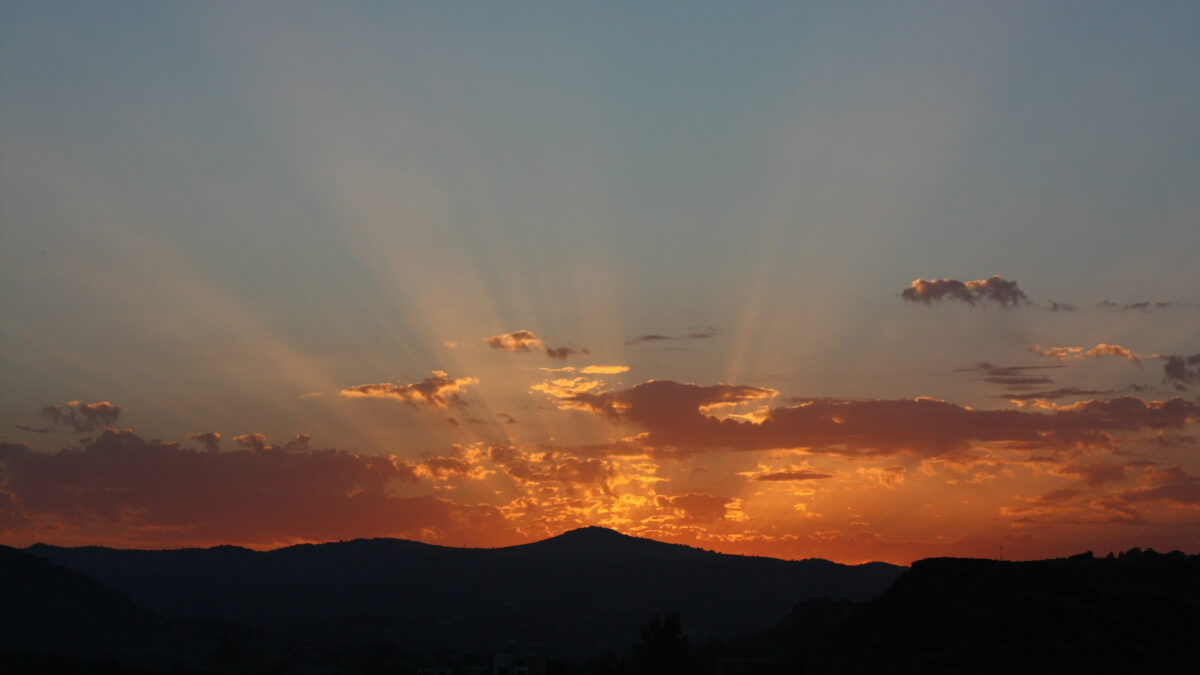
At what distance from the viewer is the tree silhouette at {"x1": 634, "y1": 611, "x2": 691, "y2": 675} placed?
103625 millimetres

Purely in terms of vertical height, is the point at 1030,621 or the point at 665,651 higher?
the point at 1030,621

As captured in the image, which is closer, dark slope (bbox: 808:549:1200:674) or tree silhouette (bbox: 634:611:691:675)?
dark slope (bbox: 808:549:1200:674)

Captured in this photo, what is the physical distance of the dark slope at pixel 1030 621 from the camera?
91.9 m

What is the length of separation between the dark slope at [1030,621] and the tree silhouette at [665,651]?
12.9 meters

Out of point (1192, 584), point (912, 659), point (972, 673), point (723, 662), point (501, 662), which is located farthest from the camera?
point (501, 662)

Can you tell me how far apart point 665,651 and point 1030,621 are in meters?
32.5

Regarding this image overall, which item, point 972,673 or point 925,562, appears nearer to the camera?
point 972,673

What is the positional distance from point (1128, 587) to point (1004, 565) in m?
14.5

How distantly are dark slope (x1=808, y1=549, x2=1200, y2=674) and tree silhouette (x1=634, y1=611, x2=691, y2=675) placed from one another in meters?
12.9

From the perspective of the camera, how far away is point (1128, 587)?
346 ft

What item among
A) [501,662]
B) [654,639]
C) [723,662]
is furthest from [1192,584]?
[501,662]

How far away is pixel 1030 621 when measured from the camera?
98.9 meters

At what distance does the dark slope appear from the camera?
91.9m

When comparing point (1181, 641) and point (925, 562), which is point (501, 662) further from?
point (1181, 641)
